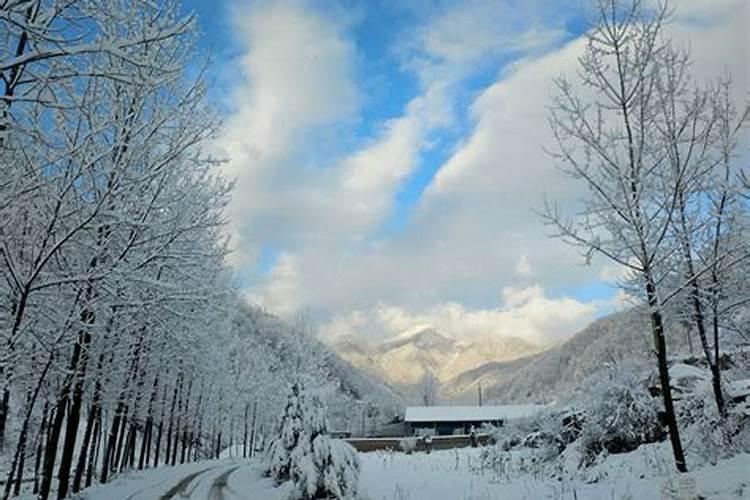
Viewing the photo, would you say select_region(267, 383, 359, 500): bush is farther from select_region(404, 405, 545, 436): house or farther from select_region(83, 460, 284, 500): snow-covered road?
select_region(404, 405, 545, 436): house

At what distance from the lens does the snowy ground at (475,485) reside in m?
9.95

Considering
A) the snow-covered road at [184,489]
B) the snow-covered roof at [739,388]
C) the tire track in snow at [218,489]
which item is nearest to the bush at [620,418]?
the snow-covered roof at [739,388]

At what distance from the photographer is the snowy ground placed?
9945 millimetres

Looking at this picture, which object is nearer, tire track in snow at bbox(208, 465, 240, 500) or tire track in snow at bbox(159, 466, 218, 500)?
tire track in snow at bbox(208, 465, 240, 500)

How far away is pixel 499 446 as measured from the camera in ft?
83.8

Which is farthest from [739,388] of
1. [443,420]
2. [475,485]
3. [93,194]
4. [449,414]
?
[449,414]

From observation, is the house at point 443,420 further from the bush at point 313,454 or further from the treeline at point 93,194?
the treeline at point 93,194

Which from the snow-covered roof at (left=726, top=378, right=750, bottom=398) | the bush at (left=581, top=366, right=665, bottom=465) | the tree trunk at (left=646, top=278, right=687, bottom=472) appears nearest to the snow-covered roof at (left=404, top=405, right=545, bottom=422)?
the bush at (left=581, top=366, right=665, bottom=465)

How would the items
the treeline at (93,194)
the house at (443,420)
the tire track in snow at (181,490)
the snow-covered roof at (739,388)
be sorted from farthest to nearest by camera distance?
the house at (443,420), the tire track in snow at (181,490), the snow-covered roof at (739,388), the treeline at (93,194)

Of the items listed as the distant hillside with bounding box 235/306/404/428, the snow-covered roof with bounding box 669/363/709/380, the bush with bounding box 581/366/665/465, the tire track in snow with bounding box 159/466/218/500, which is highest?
the distant hillside with bounding box 235/306/404/428

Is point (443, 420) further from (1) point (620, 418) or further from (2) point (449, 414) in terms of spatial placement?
(1) point (620, 418)

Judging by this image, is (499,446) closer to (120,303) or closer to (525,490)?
(525,490)

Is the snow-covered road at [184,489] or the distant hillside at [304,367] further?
the distant hillside at [304,367]

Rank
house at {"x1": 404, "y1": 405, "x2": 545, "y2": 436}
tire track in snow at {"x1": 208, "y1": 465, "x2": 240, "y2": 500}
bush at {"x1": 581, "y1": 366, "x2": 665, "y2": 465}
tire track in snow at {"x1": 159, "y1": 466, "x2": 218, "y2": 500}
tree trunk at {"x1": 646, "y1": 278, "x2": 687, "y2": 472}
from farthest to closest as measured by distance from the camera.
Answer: house at {"x1": 404, "y1": 405, "x2": 545, "y2": 436}, tire track in snow at {"x1": 159, "y1": 466, "x2": 218, "y2": 500}, tire track in snow at {"x1": 208, "y1": 465, "x2": 240, "y2": 500}, bush at {"x1": 581, "y1": 366, "x2": 665, "y2": 465}, tree trunk at {"x1": 646, "y1": 278, "x2": 687, "y2": 472}
